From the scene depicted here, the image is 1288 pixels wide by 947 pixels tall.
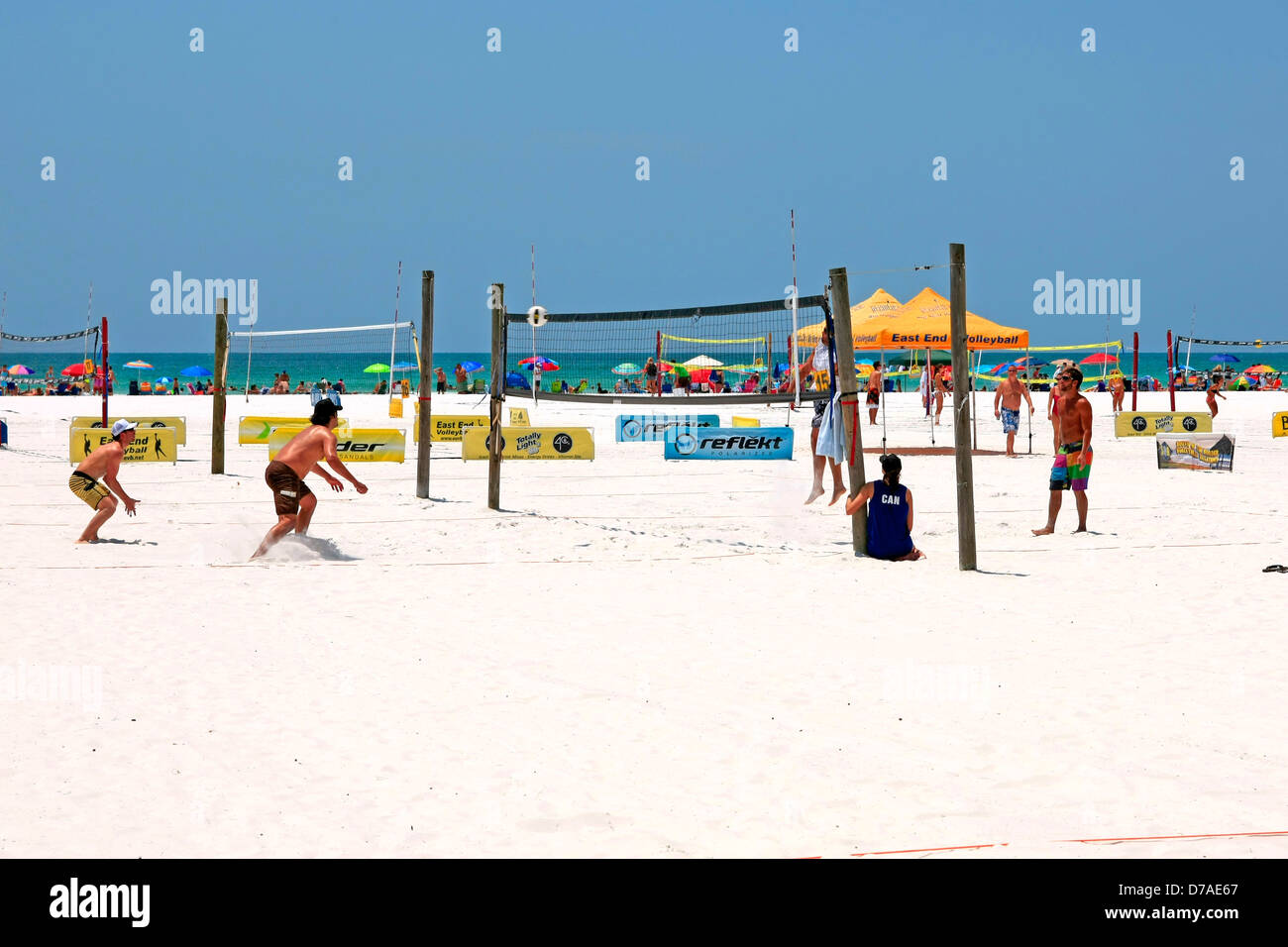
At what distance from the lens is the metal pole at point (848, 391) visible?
25.8 ft

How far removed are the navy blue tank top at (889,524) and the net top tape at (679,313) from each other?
144 centimetres

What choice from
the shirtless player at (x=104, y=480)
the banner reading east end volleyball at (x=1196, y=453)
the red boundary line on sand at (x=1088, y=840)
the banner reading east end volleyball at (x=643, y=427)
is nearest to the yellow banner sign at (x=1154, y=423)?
the banner reading east end volleyball at (x=1196, y=453)

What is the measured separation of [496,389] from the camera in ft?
34.6

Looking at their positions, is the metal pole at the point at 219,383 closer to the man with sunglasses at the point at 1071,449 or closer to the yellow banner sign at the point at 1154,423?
the man with sunglasses at the point at 1071,449

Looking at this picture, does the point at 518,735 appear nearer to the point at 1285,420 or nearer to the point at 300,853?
the point at 300,853

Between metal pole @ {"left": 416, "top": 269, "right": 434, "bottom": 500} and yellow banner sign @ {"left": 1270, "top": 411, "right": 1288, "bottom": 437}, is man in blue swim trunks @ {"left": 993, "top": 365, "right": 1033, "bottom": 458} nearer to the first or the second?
yellow banner sign @ {"left": 1270, "top": 411, "right": 1288, "bottom": 437}

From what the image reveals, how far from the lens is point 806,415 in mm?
26547

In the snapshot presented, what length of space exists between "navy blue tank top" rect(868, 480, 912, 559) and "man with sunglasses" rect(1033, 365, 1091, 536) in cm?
168

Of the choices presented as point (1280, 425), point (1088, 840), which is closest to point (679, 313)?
point (1088, 840)

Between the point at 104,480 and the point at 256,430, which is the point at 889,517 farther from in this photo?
the point at 256,430

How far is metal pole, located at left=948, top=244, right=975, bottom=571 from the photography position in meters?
7.31
